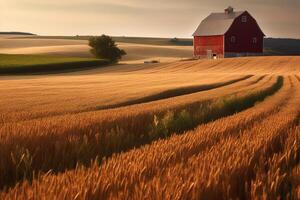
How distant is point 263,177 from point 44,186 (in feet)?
6.76

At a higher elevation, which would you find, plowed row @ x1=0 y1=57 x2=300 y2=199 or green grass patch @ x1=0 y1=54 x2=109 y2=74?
plowed row @ x1=0 y1=57 x2=300 y2=199

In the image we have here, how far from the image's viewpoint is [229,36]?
86.8 metres

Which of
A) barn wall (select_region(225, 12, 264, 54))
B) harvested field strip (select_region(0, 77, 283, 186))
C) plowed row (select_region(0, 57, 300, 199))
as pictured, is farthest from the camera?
barn wall (select_region(225, 12, 264, 54))

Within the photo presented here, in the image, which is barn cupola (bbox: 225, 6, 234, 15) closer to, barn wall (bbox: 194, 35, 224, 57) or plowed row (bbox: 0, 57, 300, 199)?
barn wall (bbox: 194, 35, 224, 57)

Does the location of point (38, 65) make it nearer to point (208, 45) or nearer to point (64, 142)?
point (208, 45)

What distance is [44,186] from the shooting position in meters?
3.61

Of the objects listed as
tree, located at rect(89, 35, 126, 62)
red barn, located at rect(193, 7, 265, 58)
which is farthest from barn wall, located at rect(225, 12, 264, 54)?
tree, located at rect(89, 35, 126, 62)

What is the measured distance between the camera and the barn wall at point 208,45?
285ft

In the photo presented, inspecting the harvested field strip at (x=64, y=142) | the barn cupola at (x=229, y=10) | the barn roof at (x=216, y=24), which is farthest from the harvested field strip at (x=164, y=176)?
the barn cupola at (x=229, y=10)

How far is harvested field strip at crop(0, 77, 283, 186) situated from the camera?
5934mm

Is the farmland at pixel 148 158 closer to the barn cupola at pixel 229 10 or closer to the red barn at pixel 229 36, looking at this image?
the red barn at pixel 229 36

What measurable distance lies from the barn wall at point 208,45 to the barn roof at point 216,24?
82cm

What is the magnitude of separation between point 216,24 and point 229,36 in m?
5.71

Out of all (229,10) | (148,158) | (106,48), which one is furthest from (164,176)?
(229,10)
